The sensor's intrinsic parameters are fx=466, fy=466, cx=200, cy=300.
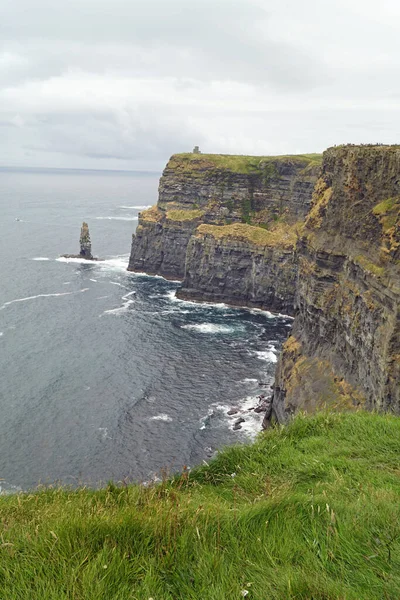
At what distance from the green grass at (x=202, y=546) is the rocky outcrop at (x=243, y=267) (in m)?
84.1

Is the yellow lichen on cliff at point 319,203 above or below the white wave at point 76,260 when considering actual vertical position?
above

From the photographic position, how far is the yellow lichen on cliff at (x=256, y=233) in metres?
95.5

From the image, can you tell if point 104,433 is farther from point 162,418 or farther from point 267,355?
point 267,355

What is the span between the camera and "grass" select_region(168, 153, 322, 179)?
11212 centimetres

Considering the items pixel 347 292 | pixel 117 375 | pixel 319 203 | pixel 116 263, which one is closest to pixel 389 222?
pixel 347 292

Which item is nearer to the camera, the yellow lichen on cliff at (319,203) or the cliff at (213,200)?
the yellow lichen on cliff at (319,203)

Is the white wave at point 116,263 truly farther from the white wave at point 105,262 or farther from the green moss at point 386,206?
the green moss at point 386,206

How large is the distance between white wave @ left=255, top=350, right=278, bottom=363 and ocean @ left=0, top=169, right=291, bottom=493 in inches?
11.6

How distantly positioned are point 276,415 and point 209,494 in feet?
122

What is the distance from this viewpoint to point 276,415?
4500 cm

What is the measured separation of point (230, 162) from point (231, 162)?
0.29 m

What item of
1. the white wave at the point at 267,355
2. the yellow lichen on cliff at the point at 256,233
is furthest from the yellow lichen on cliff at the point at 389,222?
the yellow lichen on cliff at the point at 256,233

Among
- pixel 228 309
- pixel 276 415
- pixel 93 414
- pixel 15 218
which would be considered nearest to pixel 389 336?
pixel 276 415

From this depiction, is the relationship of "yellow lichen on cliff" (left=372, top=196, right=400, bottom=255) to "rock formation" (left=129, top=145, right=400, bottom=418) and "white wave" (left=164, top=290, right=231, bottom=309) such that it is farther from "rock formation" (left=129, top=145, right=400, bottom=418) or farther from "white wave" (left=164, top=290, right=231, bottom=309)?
"white wave" (left=164, top=290, right=231, bottom=309)
